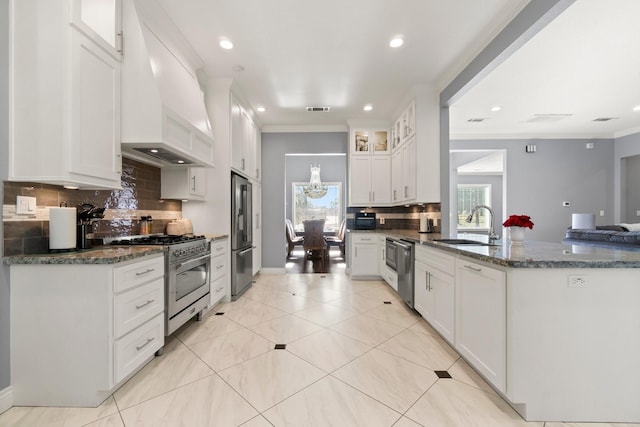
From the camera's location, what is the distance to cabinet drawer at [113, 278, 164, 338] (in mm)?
1605

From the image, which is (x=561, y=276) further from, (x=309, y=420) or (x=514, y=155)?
(x=514, y=155)

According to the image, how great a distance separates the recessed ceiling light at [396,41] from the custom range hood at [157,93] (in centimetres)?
206

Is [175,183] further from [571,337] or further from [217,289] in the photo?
[571,337]

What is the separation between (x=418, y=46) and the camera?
8.97 ft

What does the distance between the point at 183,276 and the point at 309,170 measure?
6.91 meters

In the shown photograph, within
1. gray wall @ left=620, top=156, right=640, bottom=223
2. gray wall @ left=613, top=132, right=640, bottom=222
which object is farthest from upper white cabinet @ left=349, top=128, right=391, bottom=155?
gray wall @ left=620, top=156, right=640, bottom=223

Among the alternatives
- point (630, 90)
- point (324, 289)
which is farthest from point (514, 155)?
point (324, 289)

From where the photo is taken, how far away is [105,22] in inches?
75.9

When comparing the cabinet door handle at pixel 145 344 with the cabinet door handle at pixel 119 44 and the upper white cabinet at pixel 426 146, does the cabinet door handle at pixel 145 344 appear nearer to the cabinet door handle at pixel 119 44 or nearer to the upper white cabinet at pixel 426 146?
the cabinet door handle at pixel 119 44

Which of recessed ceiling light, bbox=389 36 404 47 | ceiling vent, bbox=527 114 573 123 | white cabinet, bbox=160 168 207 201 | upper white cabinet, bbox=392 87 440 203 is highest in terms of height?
ceiling vent, bbox=527 114 573 123

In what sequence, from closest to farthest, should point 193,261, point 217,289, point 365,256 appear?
point 193,261
point 217,289
point 365,256

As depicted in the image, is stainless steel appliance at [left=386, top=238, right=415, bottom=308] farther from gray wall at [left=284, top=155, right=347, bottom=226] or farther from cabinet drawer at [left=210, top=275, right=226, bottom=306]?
gray wall at [left=284, top=155, right=347, bottom=226]

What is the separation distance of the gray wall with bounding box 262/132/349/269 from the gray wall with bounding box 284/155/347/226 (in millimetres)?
3685

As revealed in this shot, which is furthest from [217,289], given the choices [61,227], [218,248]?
[61,227]
